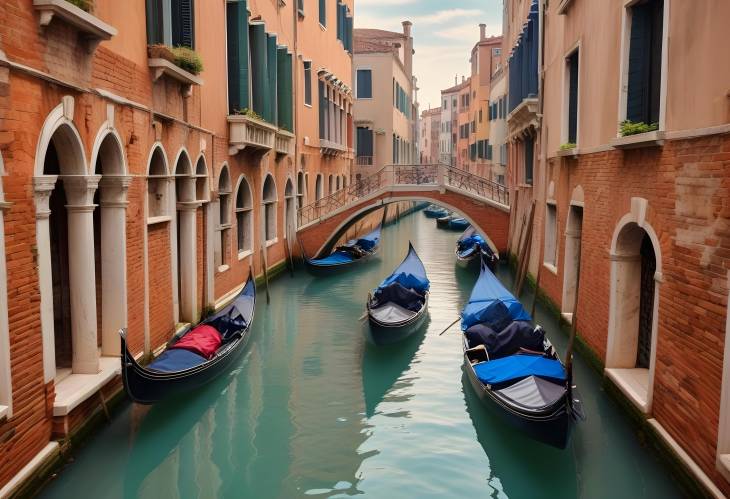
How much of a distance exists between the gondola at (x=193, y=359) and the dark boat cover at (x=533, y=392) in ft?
7.82

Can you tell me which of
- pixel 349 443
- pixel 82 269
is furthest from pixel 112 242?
pixel 349 443

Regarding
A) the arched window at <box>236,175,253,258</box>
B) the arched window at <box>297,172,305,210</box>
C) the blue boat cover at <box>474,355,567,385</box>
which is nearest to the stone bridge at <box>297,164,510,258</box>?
the arched window at <box>297,172,305,210</box>

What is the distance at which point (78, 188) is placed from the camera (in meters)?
4.89

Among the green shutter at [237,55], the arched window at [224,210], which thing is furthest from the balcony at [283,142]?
the arched window at [224,210]

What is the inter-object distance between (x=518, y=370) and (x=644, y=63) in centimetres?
247

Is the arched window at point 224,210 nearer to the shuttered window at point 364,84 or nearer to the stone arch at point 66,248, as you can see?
the stone arch at point 66,248

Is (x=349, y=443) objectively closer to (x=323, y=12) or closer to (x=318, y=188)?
(x=318, y=188)

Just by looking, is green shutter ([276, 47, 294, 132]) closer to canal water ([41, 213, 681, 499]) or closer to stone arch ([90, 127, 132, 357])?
canal water ([41, 213, 681, 499])

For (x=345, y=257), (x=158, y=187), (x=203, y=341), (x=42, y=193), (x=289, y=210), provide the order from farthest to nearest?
(x=345, y=257) < (x=289, y=210) < (x=158, y=187) < (x=203, y=341) < (x=42, y=193)

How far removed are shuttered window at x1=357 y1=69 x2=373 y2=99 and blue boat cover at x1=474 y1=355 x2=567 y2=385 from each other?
19123 mm

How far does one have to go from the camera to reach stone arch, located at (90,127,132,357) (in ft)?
18.4

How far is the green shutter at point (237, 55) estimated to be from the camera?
9.23 meters

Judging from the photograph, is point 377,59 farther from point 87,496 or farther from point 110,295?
point 87,496

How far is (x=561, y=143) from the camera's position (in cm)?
834
